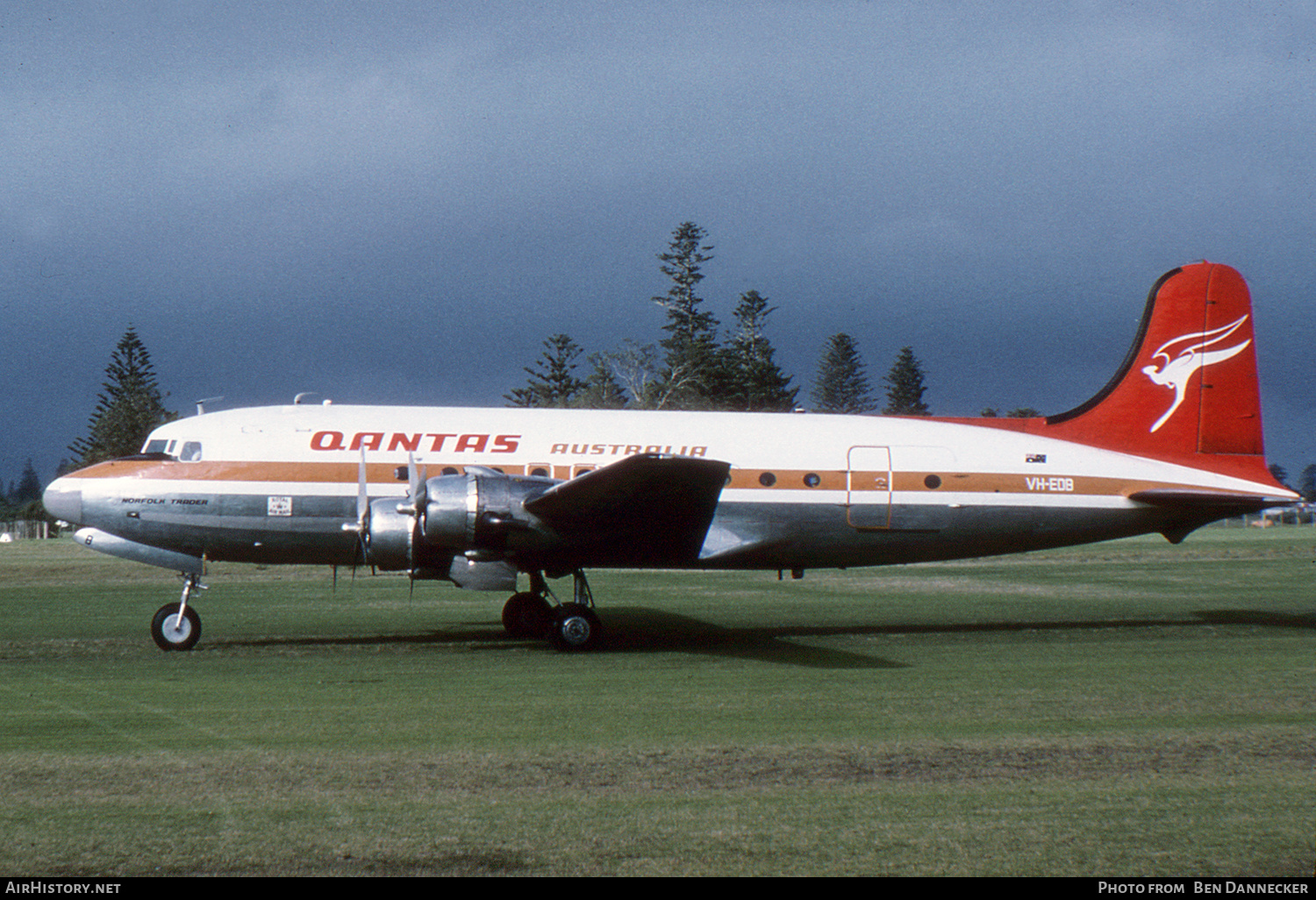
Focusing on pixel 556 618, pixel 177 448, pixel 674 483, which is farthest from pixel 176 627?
pixel 674 483

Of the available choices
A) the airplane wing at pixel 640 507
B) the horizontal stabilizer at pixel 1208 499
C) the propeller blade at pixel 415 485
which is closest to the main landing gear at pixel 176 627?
the propeller blade at pixel 415 485

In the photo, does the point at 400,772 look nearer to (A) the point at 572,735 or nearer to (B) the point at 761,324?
(A) the point at 572,735

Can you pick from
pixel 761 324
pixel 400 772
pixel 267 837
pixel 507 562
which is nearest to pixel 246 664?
pixel 507 562

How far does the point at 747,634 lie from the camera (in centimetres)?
1620

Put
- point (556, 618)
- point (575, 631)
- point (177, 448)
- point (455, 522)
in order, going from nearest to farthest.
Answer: point (455, 522) < point (575, 631) < point (556, 618) < point (177, 448)

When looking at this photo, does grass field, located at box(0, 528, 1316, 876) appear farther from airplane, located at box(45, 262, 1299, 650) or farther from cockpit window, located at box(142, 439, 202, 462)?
cockpit window, located at box(142, 439, 202, 462)

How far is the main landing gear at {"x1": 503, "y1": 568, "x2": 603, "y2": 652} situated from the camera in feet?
46.8

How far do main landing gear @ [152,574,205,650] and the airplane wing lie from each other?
499 centimetres

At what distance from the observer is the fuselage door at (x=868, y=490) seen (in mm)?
15875

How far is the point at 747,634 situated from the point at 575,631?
317 centimetres

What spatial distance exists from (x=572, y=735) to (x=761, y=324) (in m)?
71.3

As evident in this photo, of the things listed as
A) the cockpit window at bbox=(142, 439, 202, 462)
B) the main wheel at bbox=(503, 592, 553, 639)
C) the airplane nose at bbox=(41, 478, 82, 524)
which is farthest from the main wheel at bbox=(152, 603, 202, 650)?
the main wheel at bbox=(503, 592, 553, 639)

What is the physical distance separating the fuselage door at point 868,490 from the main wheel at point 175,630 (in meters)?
9.30

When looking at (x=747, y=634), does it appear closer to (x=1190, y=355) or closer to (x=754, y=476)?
(x=754, y=476)
